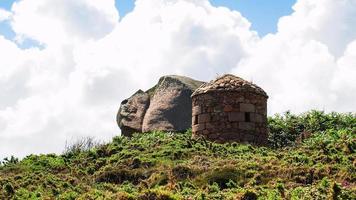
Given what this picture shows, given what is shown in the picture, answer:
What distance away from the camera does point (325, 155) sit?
15.9 m

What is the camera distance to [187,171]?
15312 mm

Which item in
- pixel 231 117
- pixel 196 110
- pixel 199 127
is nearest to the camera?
pixel 231 117

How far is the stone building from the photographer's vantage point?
67.8ft

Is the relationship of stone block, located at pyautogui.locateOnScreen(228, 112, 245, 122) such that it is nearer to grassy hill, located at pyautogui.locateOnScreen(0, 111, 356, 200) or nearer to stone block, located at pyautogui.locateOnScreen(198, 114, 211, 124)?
stone block, located at pyautogui.locateOnScreen(198, 114, 211, 124)

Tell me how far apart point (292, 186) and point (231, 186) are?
1.47 metres

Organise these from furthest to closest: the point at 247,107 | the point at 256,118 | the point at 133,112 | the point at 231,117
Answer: the point at 133,112 → the point at 256,118 → the point at 247,107 → the point at 231,117

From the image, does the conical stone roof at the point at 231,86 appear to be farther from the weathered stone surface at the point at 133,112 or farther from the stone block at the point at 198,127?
the weathered stone surface at the point at 133,112

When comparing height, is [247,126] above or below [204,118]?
below

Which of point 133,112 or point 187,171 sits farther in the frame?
point 133,112

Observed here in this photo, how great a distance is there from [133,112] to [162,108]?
173cm

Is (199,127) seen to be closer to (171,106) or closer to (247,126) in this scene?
(247,126)

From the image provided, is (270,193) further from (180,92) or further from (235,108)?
(180,92)

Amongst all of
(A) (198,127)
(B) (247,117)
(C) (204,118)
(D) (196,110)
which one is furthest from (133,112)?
(B) (247,117)

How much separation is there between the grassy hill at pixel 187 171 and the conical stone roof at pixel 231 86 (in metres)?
2.02
